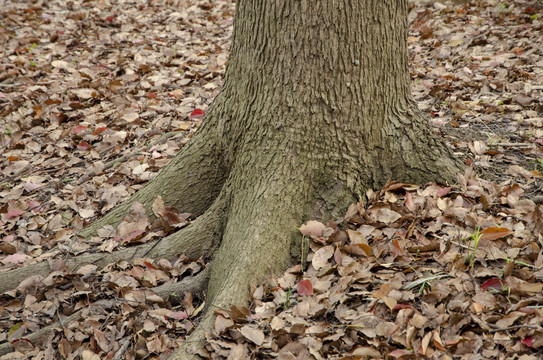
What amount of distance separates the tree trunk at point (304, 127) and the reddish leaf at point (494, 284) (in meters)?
0.77

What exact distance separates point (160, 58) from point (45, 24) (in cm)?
235

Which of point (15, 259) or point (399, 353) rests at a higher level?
point (399, 353)

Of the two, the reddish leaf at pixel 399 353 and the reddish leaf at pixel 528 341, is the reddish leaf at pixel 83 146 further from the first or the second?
the reddish leaf at pixel 528 341

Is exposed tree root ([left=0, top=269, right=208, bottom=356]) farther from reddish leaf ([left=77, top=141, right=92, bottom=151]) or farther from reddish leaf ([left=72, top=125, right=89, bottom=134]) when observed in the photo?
reddish leaf ([left=72, top=125, right=89, bottom=134])

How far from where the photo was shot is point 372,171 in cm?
262

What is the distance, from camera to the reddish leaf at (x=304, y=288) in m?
2.29

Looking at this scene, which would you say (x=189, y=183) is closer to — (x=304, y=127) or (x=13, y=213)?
(x=304, y=127)

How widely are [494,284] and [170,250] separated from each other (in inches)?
71.4

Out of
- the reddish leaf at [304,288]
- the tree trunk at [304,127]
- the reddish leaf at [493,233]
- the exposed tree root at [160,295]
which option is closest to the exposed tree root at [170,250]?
the tree trunk at [304,127]

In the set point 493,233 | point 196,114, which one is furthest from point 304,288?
point 196,114

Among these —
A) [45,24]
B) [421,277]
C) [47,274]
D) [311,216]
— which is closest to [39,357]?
[47,274]

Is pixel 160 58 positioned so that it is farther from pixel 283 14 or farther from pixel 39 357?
pixel 39 357

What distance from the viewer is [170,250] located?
2.80 meters

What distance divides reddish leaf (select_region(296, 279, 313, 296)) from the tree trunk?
19 centimetres
